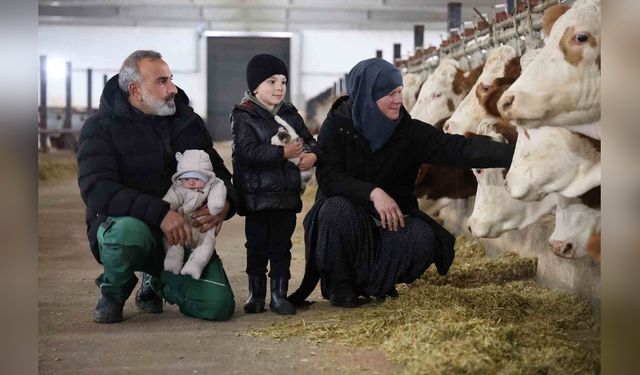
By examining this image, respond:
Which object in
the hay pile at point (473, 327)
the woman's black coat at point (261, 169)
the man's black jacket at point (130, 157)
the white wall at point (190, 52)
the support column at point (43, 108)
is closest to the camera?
the hay pile at point (473, 327)

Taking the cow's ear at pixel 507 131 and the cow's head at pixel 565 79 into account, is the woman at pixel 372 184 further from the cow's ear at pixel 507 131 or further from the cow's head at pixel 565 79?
the cow's head at pixel 565 79

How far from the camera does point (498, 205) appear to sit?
15.1 ft

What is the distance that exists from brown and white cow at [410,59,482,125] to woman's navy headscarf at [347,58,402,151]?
1947mm

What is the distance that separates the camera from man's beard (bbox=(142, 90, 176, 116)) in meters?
3.93

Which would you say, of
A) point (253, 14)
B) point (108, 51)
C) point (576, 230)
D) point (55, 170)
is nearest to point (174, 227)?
point (576, 230)

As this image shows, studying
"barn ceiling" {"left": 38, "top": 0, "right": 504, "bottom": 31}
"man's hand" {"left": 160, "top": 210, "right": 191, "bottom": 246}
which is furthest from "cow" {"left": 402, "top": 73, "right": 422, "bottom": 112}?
"barn ceiling" {"left": 38, "top": 0, "right": 504, "bottom": 31}

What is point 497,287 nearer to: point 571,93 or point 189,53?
point 571,93

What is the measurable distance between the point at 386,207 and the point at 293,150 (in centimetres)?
48

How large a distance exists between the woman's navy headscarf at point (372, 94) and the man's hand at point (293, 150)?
0.36 metres

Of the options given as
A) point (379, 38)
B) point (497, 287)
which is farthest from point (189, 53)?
point (497, 287)

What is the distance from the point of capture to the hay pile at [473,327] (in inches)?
118

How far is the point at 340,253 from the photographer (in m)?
4.16

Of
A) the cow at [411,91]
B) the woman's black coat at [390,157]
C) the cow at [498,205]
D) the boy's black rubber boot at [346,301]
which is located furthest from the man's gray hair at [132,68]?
the cow at [411,91]

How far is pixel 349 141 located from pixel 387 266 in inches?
24.1
